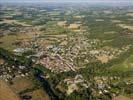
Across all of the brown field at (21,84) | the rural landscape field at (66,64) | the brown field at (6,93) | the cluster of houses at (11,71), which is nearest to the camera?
the brown field at (6,93)

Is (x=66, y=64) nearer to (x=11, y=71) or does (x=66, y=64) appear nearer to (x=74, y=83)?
(x=11, y=71)

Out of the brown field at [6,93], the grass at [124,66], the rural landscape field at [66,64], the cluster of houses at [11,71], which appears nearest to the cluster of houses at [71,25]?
the rural landscape field at [66,64]

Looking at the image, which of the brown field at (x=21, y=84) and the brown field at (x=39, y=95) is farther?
the brown field at (x=21, y=84)

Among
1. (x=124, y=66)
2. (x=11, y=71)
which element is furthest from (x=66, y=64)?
(x=124, y=66)

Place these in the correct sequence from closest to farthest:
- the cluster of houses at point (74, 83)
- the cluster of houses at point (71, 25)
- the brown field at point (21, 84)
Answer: the cluster of houses at point (74, 83) < the brown field at point (21, 84) < the cluster of houses at point (71, 25)

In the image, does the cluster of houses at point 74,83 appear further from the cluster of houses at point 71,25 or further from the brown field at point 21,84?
the cluster of houses at point 71,25

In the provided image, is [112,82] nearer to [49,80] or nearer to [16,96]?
[49,80]
